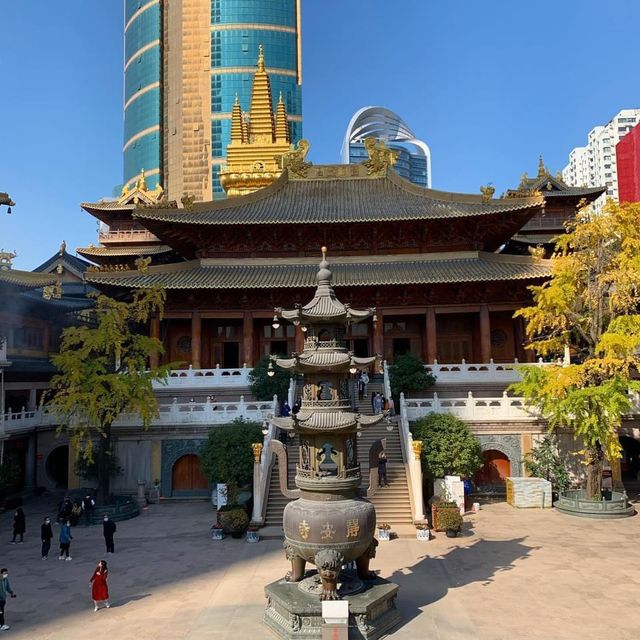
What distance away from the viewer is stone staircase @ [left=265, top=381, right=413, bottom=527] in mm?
18844

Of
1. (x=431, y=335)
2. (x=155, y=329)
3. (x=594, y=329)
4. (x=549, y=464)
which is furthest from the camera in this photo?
(x=155, y=329)

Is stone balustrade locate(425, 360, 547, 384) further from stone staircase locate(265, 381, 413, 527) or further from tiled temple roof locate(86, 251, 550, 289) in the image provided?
stone staircase locate(265, 381, 413, 527)

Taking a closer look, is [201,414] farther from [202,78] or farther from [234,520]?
[202,78]

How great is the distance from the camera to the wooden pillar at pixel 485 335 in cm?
2883

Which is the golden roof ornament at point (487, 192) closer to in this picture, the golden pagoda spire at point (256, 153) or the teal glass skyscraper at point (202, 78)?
the golden pagoda spire at point (256, 153)

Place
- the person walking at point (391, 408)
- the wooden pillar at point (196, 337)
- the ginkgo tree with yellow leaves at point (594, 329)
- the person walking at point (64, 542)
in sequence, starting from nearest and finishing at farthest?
the person walking at point (64, 542) → the ginkgo tree with yellow leaves at point (594, 329) → the person walking at point (391, 408) → the wooden pillar at point (196, 337)

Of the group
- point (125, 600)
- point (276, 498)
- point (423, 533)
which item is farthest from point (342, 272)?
point (125, 600)

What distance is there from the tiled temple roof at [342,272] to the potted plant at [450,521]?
494 inches

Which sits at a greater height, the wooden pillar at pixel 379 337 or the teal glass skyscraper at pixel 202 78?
the teal glass skyscraper at pixel 202 78

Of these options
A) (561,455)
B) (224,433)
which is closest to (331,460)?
(224,433)

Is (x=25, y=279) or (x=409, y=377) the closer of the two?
(x=409, y=377)

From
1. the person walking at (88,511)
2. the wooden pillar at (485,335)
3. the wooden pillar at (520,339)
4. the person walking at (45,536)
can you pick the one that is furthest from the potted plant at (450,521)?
the wooden pillar at (520,339)

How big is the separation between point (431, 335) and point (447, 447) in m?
9.52

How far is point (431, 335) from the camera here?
2925 centimetres
